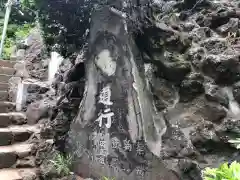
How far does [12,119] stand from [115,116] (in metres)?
3.19

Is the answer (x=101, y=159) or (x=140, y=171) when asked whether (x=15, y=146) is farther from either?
(x=140, y=171)

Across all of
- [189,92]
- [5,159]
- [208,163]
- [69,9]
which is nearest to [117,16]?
[69,9]

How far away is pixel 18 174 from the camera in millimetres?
4188

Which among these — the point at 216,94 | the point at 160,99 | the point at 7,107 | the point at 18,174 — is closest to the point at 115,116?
the point at 160,99

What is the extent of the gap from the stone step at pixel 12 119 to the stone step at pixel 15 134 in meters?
0.17

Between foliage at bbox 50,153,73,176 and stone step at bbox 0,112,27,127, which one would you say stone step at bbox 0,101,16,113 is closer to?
stone step at bbox 0,112,27,127

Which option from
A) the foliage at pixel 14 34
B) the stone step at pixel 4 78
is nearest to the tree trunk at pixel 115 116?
the stone step at pixel 4 78

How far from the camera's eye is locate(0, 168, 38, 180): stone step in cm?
402

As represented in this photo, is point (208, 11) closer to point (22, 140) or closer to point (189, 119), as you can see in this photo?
point (189, 119)

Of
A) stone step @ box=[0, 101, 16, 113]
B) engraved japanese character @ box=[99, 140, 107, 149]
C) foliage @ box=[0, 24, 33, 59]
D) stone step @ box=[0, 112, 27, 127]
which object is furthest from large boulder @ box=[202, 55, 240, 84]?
foliage @ box=[0, 24, 33, 59]

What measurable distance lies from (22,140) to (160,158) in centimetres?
320

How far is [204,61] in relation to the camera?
3814mm

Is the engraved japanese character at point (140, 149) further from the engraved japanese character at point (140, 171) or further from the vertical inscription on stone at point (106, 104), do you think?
the vertical inscription on stone at point (106, 104)

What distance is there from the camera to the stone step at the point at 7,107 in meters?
6.20
